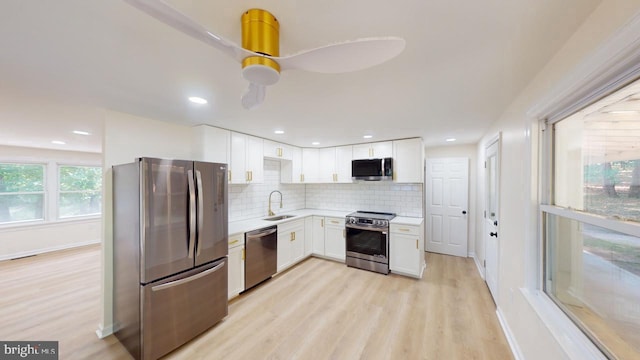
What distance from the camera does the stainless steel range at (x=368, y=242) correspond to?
11.4 feet

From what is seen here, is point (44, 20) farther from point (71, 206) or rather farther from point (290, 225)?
point (71, 206)

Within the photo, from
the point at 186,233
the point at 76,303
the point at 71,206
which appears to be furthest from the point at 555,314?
the point at 71,206

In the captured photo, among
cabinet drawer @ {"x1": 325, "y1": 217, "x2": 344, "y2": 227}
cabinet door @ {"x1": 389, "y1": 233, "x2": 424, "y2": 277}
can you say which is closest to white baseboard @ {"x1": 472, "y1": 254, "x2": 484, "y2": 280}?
cabinet door @ {"x1": 389, "y1": 233, "x2": 424, "y2": 277}

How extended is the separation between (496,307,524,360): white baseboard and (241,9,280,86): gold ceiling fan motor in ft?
8.95

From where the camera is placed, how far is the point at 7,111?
2.24 meters

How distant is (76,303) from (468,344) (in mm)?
4489

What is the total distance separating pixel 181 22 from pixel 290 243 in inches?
135

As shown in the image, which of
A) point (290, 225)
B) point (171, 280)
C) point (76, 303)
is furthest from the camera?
point (290, 225)

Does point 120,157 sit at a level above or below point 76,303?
above

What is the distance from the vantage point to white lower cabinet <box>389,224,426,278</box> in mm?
3268

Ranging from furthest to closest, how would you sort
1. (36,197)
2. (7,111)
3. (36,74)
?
(36,197) < (7,111) < (36,74)

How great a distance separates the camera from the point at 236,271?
2.74 m

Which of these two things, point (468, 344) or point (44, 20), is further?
A: point (468, 344)

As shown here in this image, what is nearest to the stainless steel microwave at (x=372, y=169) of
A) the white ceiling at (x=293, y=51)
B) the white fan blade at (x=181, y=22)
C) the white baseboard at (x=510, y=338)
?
the white ceiling at (x=293, y=51)
